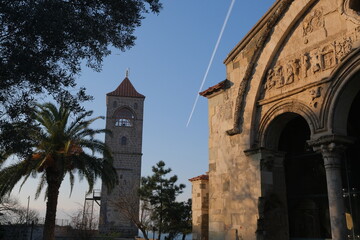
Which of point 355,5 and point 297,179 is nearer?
point 355,5

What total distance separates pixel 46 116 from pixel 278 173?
9858mm

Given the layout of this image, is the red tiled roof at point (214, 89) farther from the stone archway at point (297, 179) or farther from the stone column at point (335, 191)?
the stone column at point (335, 191)

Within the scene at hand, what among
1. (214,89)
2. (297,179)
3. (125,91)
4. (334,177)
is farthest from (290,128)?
(125,91)

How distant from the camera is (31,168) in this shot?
1404 centimetres

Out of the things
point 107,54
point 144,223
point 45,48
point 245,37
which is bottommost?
point 144,223

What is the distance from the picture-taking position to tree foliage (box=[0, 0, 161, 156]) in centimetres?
689

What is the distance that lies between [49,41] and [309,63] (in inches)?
236

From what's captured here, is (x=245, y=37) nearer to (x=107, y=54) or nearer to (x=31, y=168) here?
(x=107, y=54)

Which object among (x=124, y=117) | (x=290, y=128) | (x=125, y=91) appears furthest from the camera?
(x=125, y=91)

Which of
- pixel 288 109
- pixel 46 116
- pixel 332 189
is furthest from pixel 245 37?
pixel 46 116

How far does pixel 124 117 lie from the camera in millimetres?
46156

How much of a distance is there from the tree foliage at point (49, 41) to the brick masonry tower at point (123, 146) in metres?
32.3

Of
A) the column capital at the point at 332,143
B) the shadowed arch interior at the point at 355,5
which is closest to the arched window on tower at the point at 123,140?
the column capital at the point at 332,143

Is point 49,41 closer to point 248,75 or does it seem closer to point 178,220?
point 248,75
